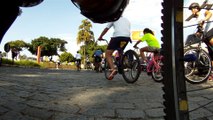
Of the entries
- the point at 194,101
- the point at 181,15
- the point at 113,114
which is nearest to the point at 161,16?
the point at 181,15

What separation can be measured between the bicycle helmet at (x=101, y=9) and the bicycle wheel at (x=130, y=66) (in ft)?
20.0

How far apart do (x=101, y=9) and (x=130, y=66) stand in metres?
6.69

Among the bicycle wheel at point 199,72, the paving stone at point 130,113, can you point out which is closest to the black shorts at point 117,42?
the bicycle wheel at point 199,72

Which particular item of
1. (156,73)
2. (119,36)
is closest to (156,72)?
(156,73)

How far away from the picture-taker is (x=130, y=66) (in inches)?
317

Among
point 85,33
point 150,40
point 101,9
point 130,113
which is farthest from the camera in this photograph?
point 85,33

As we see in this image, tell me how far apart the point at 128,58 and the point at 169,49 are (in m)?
6.48

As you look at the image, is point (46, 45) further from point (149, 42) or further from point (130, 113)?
point (130, 113)

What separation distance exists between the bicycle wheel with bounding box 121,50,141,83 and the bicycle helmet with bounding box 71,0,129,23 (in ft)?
20.0

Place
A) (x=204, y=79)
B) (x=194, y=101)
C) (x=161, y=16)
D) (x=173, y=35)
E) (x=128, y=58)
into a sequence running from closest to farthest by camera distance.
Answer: (x=173, y=35) → (x=161, y=16) → (x=194, y=101) → (x=204, y=79) → (x=128, y=58)

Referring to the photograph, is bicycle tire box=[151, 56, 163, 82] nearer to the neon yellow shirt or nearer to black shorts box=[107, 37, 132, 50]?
the neon yellow shirt

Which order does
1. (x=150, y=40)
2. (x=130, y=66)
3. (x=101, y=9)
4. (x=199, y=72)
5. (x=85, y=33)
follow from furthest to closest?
(x=85, y=33) → (x=150, y=40) → (x=130, y=66) → (x=199, y=72) → (x=101, y=9)

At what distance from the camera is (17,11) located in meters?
1.42

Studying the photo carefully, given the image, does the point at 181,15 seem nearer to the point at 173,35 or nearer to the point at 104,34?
the point at 173,35
